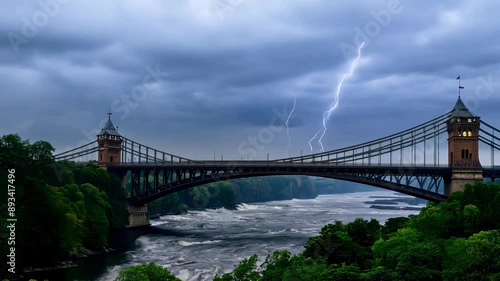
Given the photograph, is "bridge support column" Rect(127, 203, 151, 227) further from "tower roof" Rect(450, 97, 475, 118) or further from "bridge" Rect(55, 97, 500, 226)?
"tower roof" Rect(450, 97, 475, 118)

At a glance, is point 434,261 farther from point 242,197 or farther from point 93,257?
point 242,197

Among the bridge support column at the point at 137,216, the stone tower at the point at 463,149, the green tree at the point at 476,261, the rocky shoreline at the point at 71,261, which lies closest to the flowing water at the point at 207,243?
the bridge support column at the point at 137,216

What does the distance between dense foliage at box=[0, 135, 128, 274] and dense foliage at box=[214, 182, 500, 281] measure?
2486 centimetres

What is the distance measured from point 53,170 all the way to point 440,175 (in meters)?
57.6

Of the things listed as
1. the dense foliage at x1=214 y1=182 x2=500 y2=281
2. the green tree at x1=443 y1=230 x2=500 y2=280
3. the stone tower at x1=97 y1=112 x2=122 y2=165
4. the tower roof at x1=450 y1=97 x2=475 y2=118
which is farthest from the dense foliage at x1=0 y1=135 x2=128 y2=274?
the tower roof at x1=450 y1=97 x2=475 y2=118

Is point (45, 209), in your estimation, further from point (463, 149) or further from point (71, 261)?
point (463, 149)

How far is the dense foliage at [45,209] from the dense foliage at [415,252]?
24861 millimetres

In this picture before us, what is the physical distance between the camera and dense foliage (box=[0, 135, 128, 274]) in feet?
157

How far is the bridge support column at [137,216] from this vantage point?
92.4 metres

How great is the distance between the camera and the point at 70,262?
177 ft

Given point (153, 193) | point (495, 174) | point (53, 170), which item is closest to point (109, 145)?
point (153, 193)

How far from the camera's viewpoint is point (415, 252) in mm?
30672

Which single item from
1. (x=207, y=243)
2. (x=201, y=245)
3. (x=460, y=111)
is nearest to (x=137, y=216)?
(x=207, y=243)

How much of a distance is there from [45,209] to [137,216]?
146ft
